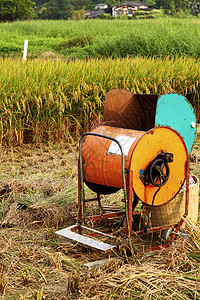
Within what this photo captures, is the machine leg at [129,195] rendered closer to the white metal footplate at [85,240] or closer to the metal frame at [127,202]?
the metal frame at [127,202]

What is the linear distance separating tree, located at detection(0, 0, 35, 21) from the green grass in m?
20.2

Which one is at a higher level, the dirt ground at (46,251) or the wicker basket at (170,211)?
the wicker basket at (170,211)

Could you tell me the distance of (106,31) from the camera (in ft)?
85.4

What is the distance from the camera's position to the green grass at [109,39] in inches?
579

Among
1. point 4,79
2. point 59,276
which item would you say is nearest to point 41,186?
point 59,276

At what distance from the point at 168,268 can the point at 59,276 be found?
2.53ft

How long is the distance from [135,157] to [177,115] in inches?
29.8

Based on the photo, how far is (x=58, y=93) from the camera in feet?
23.1

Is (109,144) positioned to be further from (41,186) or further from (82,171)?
(41,186)

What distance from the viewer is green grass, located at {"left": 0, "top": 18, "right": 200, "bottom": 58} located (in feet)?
48.2

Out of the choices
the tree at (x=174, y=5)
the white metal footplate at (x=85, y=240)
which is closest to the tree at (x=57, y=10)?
the tree at (x=174, y=5)

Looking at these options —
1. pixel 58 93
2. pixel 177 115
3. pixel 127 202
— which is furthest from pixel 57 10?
pixel 127 202

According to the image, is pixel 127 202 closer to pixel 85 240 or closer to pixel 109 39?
pixel 85 240

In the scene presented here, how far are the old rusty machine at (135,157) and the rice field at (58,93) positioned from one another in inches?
113
